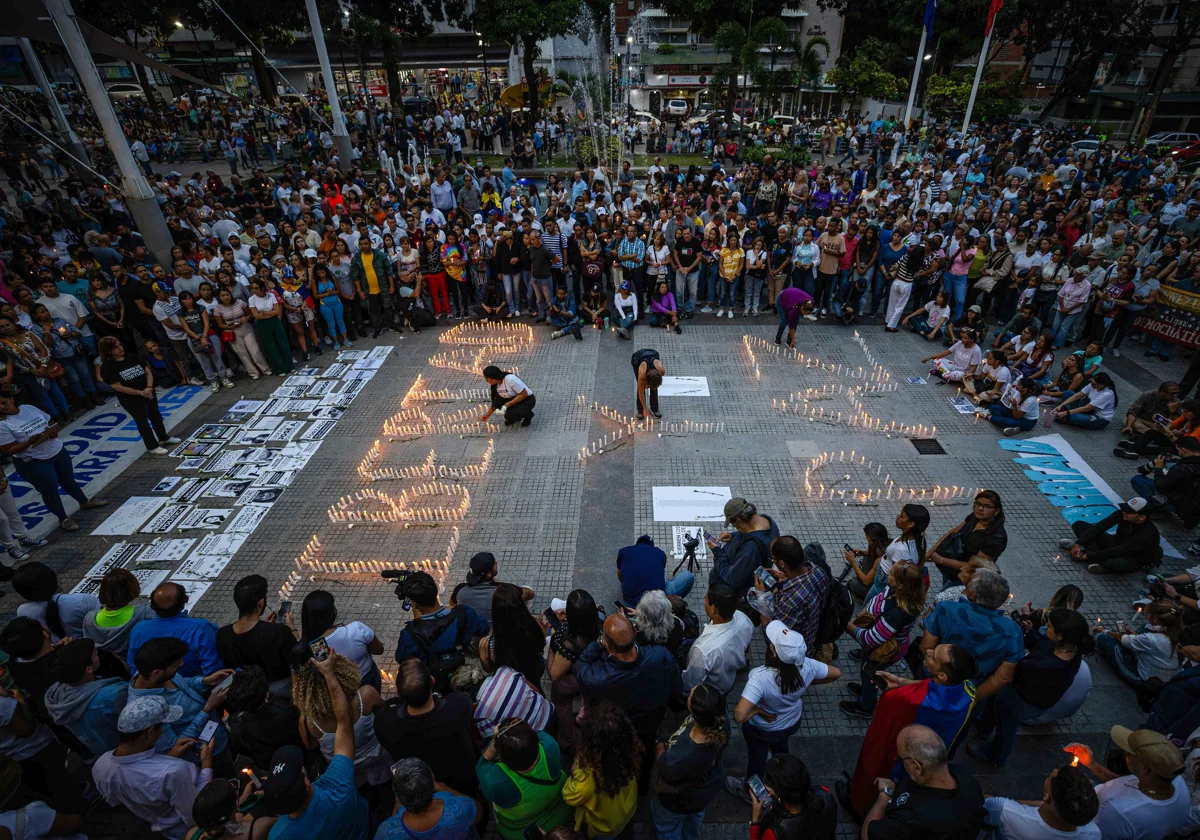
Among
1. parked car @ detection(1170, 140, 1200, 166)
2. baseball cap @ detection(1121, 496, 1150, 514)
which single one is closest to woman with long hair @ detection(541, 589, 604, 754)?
baseball cap @ detection(1121, 496, 1150, 514)

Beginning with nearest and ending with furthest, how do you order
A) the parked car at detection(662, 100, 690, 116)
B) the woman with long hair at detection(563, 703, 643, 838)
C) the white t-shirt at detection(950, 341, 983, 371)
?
the woman with long hair at detection(563, 703, 643, 838), the white t-shirt at detection(950, 341, 983, 371), the parked car at detection(662, 100, 690, 116)

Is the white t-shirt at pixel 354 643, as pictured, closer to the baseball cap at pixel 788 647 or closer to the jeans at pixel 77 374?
the baseball cap at pixel 788 647

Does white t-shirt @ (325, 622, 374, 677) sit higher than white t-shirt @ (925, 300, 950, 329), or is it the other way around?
white t-shirt @ (325, 622, 374, 677)

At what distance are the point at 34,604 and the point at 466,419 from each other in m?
5.73

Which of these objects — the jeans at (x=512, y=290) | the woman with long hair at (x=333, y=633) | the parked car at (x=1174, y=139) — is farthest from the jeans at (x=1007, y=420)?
the parked car at (x=1174, y=139)

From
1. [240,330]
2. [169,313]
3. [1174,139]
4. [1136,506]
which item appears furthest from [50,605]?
[1174,139]

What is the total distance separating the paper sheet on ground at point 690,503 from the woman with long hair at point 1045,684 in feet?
11.2

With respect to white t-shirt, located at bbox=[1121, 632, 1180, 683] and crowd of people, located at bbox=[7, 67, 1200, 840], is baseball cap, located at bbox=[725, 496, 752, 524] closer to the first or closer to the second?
crowd of people, located at bbox=[7, 67, 1200, 840]

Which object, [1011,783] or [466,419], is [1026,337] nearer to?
[1011,783]

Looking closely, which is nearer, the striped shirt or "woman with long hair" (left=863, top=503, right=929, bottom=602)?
the striped shirt

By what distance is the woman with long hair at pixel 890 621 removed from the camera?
4723 millimetres

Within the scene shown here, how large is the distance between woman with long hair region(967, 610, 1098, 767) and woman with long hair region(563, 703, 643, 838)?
310 centimetres

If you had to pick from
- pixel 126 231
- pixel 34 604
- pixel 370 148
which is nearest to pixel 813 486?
pixel 34 604

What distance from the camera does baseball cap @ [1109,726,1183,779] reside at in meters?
3.39
